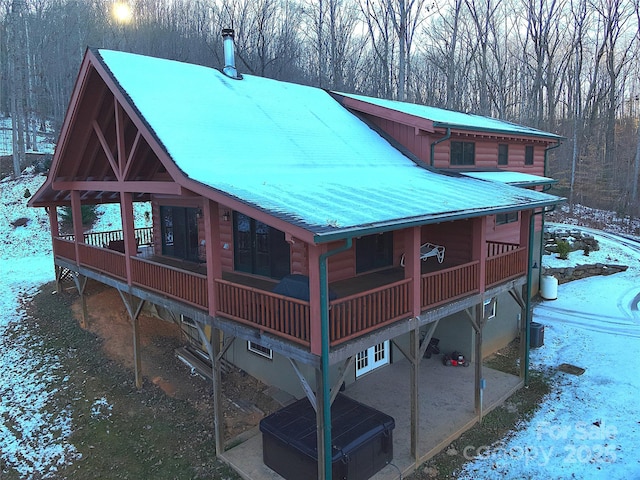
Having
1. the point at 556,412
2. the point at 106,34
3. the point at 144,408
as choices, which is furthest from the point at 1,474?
the point at 106,34

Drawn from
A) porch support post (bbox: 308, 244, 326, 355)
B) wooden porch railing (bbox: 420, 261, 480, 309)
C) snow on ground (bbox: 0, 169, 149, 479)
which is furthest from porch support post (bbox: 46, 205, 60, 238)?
wooden porch railing (bbox: 420, 261, 480, 309)

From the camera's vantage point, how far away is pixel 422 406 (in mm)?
11664

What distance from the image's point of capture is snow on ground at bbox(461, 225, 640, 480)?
954 cm

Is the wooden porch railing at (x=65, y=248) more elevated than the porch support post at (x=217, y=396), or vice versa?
the wooden porch railing at (x=65, y=248)

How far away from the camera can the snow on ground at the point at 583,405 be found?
9539 mm

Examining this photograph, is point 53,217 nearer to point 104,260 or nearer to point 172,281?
point 104,260

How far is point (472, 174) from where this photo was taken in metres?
14.9

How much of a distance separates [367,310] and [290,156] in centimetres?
473

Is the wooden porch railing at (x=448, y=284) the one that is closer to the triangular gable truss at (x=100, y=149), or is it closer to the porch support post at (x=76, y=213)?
the triangular gable truss at (x=100, y=149)

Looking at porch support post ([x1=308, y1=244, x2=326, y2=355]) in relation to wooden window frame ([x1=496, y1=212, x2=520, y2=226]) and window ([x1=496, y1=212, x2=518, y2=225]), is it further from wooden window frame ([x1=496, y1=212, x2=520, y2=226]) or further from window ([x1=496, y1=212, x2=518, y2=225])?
window ([x1=496, y1=212, x2=518, y2=225])

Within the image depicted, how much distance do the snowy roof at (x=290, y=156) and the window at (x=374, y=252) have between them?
5.88 ft

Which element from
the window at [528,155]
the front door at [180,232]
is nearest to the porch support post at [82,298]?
the front door at [180,232]

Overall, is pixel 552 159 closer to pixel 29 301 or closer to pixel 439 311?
pixel 439 311

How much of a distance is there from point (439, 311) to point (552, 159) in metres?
38.7
